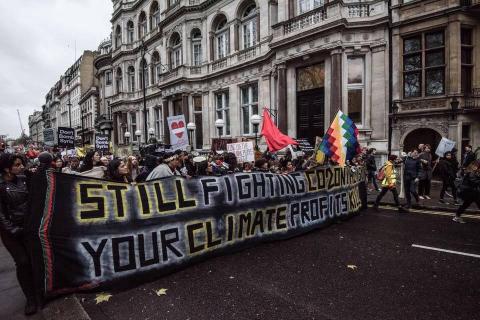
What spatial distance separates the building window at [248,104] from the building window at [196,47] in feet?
21.1

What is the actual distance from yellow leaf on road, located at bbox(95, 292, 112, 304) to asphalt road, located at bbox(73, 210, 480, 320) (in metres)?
0.06

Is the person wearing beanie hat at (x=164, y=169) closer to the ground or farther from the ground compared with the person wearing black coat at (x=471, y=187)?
farther from the ground

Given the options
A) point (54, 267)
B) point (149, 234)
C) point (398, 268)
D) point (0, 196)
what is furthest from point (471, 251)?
point (0, 196)

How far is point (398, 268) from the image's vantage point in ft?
14.7

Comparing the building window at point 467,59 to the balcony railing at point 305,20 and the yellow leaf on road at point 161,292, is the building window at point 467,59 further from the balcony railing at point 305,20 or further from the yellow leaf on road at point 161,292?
the yellow leaf on road at point 161,292

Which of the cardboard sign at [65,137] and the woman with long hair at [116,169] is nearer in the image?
the woman with long hair at [116,169]

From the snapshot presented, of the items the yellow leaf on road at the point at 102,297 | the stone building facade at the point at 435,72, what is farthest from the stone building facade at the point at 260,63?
the yellow leaf on road at the point at 102,297

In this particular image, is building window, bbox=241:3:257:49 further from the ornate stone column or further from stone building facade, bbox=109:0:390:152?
the ornate stone column

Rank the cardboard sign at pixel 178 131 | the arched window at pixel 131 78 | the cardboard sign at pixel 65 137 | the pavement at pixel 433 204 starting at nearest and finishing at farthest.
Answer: the pavement at pixel 433 204, the cardboard sign at pixel 178 131, the cardboard sign at pixel 65 137, the arched window at pixel 131 78

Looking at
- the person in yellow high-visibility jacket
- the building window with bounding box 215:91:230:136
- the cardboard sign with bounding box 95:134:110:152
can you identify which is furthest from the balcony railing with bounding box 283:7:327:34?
the cardboard sign with bounding box 95:134:110:152

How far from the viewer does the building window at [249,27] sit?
21.2 meters

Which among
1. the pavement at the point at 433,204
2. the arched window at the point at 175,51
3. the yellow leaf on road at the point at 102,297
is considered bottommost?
the pavement at the point at 433,204

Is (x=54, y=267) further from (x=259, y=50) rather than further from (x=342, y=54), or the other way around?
(x=259, y=50)

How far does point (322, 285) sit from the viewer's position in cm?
397
